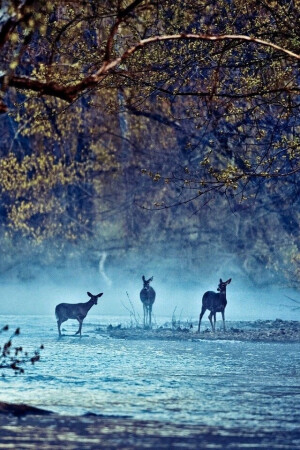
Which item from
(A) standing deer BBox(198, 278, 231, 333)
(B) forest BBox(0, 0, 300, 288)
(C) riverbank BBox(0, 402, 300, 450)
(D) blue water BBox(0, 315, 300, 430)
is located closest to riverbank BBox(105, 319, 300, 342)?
(A) standing deer BBox(198, 278, 231, 333)

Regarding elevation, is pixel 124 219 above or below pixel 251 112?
above

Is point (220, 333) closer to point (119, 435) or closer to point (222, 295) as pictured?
point (222, 295)

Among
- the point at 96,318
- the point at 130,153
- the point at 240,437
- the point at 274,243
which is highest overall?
the point at 130,153

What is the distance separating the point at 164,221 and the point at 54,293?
5889 millimetres

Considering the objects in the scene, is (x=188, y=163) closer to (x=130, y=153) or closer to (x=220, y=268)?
(x=130, y=153)

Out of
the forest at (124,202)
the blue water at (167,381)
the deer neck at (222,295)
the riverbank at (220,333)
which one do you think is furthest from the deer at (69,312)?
the forest at (124,202)

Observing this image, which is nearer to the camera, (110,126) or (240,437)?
(240,437)

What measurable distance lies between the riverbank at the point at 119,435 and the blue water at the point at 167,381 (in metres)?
0.63

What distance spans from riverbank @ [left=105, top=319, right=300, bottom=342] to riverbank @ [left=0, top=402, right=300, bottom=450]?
700 inches

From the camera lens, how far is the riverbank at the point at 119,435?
513 inches

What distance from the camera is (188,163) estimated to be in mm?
48219

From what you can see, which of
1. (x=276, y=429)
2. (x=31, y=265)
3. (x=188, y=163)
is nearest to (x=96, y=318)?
(x=188, y=163)

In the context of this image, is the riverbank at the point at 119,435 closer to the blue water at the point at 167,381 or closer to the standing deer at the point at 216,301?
the blue water at the point at 167,381

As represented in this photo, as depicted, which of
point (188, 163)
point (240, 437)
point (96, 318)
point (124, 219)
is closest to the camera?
point (240, 437)
